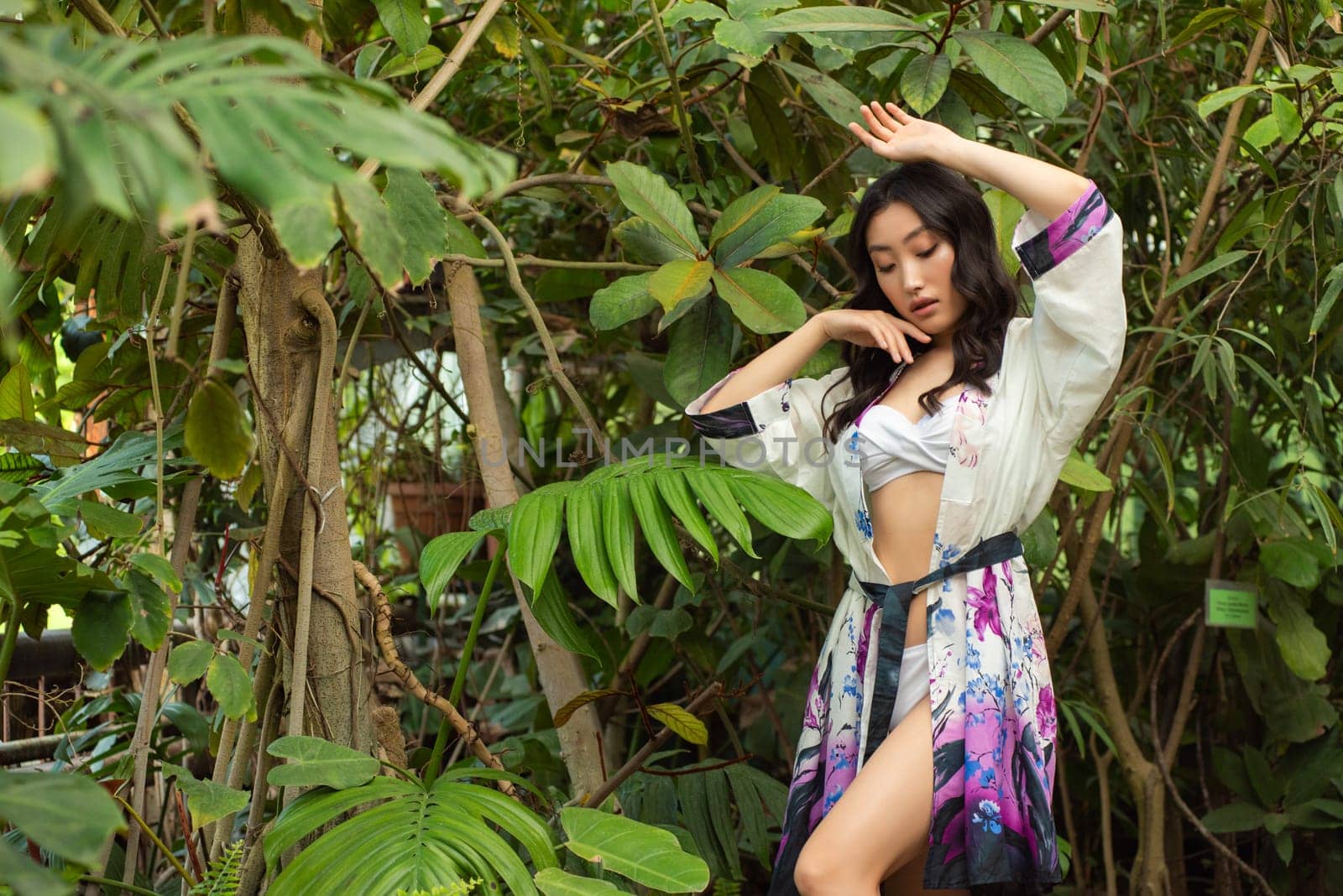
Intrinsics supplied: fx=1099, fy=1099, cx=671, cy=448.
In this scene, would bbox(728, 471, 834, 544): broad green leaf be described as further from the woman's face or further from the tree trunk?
the tree trunk

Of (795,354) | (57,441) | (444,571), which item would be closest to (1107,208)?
(795,354)

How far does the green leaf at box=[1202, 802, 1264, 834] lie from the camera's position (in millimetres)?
2057

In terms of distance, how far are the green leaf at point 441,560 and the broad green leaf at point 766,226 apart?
498 millimetres

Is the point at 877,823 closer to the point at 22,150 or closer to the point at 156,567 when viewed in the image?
the point at 156,567

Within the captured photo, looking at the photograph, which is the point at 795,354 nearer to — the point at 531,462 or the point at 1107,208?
the point at 1107,208

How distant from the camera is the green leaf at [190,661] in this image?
114 cm

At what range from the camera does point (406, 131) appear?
23.1 inches

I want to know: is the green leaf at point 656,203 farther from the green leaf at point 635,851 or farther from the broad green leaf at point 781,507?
the green leaf at point 635,851

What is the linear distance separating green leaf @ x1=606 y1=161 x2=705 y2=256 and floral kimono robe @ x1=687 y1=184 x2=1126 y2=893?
0.81 feet

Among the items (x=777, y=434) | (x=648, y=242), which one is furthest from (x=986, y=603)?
(x=648, y=242)

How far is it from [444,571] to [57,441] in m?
0.63

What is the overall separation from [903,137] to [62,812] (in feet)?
3.50

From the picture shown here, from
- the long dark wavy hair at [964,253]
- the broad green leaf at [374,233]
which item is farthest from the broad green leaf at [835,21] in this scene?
the broad green leaf at [374,233]

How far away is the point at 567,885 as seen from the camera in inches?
45.4
